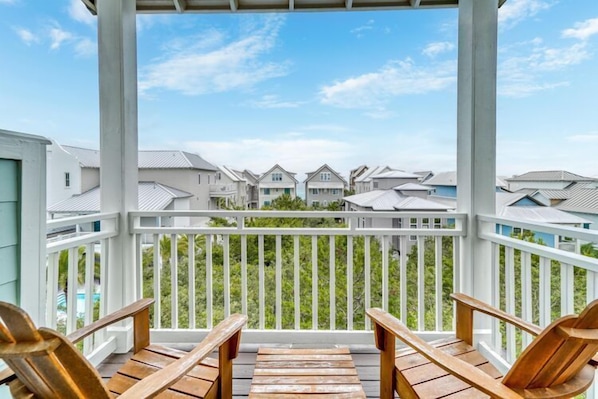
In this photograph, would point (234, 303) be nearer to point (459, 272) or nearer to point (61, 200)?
point (61, 200)

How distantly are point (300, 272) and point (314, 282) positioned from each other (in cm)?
15

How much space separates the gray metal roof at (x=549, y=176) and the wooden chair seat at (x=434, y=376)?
4.22ft

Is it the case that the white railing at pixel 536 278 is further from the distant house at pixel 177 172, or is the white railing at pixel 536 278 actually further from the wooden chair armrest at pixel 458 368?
the distant house at pixel 177 172

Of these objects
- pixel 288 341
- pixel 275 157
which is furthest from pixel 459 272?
pixel 275 157

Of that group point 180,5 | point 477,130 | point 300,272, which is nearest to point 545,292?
point 477,130

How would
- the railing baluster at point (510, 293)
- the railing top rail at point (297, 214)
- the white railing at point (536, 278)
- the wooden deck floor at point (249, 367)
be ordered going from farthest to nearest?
1. the railing top rail at point (297, 214)
2. the railing baluster at point (510, 293)
3. the wooden deck floor at point (249, 367)
4. the white railing at point (536, 278)

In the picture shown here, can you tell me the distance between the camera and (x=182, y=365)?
3.47 ft

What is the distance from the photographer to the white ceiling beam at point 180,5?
253 cm

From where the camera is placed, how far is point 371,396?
193 cm

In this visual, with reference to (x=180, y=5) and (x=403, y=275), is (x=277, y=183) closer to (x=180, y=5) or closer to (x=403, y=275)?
(x=403, y=275)

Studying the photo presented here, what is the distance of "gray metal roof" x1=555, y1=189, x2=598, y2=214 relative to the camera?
1.91 meters

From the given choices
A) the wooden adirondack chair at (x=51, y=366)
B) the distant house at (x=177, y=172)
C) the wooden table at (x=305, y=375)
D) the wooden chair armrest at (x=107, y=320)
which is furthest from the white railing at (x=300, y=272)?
the wooden adirondack chair at (x=51, y=366)

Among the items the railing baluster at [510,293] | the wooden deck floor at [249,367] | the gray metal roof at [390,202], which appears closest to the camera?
the wooden deck floor at [249,367]

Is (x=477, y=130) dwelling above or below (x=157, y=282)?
above
